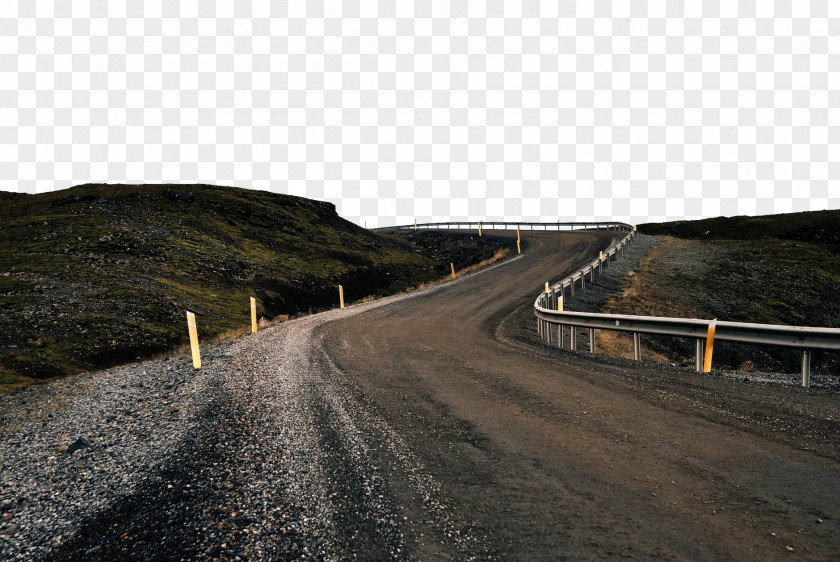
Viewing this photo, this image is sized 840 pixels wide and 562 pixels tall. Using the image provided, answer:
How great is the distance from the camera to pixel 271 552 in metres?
3.57

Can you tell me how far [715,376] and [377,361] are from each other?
22.2 feet

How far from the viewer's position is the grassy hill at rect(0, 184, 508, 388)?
66.1 ft

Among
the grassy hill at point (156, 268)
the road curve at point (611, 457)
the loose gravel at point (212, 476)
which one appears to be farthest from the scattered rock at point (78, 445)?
the grassy hill at point (156, 268)

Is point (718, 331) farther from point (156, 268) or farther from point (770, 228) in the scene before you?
point (770, 228)

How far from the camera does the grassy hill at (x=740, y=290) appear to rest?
18359 millimetres

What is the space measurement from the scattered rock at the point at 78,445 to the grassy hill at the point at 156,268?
37.4 ft

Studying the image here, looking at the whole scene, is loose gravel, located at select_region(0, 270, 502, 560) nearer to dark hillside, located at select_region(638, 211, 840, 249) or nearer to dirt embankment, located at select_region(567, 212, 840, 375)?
dirt embankment, located at select_region(567, 212, 840, 375)

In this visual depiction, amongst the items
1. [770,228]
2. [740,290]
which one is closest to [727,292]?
[740,290]

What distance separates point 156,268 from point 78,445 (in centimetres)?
2589

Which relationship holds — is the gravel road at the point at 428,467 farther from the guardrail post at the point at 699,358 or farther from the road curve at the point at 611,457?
the guardrail post at the point at 699,358

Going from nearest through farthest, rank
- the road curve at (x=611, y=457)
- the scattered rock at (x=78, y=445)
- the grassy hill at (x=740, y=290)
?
1. the road curve at (x=611, y=457)
2. the scattered rock at (x=78, y=445)
3. the grassy hill at (x=740, y=290)

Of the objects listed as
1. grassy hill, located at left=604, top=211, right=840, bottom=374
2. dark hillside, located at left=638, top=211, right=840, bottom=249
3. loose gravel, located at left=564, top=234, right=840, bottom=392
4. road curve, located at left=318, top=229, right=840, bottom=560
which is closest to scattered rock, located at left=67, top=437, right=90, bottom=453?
road curve, located at left=318, top=229, right=840, bottom=560

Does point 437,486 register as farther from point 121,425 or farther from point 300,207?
point 300,207

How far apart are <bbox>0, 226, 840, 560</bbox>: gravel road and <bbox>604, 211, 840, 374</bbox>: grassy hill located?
7.72m
